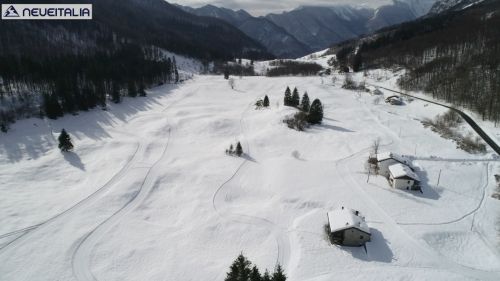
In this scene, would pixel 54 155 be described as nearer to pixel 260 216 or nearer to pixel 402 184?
pixel 260 216

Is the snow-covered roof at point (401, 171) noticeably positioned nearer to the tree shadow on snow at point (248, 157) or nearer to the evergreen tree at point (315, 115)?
the tree shadow on snow at point (248, 157)

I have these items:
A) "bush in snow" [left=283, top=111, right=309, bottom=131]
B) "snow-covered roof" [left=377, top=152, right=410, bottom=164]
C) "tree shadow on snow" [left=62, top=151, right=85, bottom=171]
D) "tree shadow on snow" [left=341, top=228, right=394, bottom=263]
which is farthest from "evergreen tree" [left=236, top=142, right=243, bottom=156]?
"tree shadow on snow" [left=341, top=228, right=394, bottom=263]

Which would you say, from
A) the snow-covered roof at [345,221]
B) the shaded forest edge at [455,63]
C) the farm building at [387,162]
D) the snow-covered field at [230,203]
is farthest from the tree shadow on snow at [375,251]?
the shaded forest edge at [455,63]

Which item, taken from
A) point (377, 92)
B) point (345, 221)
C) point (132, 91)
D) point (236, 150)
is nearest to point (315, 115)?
point (236, 150)

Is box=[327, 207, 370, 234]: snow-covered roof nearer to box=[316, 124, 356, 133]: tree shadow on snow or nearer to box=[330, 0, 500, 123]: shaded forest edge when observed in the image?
box=[316, 124, 356, 133]: tree shadow on snow

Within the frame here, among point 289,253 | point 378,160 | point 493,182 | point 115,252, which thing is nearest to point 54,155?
point 115,252

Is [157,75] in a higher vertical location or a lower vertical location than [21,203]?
higher

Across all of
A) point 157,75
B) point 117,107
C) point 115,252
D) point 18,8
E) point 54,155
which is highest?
point 18,8


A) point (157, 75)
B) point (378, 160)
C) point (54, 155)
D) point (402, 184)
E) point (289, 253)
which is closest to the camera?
point (289, 253)
